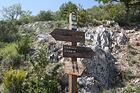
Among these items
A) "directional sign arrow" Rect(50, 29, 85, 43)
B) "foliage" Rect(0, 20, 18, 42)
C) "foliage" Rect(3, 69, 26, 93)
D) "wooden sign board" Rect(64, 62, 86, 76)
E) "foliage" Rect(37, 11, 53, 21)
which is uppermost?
"directional sign arrow" Rect(50, 29, 85, 43)

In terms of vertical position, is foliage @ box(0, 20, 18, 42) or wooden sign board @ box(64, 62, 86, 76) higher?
wooden sign board @ box(64, 62, 86, 76)

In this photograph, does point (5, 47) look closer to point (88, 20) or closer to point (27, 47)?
point (27, 47)

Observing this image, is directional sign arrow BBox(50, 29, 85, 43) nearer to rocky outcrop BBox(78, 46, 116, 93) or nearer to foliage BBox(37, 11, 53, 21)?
rocky outcrop BBox(78, 46, 116, 93)

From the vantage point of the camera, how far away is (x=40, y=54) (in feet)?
60.2

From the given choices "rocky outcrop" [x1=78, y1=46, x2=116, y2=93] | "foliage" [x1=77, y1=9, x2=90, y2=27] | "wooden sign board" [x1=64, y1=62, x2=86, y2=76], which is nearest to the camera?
"wooden sign board" [x1=64, y1=62, x2=86, y2=76]

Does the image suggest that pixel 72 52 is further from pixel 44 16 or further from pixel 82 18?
pixel 44 16

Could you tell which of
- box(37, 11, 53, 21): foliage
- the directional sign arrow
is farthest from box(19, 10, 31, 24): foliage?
the directional sign arrow

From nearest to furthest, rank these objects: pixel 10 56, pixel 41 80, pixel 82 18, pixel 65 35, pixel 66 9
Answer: pixel 65 35, pixel 41 80, pixel 10 56, pixel 82 18, pixel 66 9

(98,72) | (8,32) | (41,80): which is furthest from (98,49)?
(8,32)

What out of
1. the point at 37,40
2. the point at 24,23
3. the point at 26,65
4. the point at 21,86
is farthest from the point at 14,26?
the point at 21,86

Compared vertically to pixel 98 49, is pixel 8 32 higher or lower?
higher

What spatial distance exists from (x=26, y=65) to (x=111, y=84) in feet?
15.0

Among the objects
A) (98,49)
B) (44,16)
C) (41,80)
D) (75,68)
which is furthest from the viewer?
(44,16)

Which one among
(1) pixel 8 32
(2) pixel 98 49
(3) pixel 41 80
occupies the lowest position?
(3) pixel 41 80
